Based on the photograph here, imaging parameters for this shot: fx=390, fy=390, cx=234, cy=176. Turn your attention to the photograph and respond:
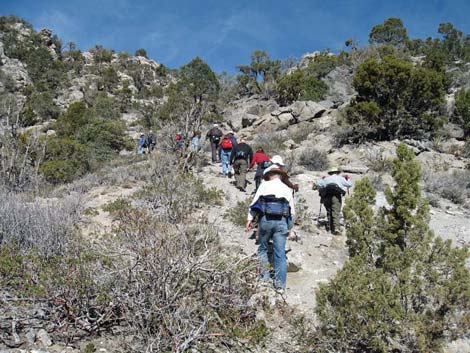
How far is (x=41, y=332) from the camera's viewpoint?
3359mm

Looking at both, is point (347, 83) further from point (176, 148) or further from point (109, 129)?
point (176, 148)

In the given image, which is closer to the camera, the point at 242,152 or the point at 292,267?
the point at 292,267

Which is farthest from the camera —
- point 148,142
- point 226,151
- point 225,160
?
point 148,142

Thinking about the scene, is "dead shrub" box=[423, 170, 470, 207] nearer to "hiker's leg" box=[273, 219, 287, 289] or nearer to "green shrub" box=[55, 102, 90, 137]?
"hiker's leg" box=[273, 219, 287, 289]

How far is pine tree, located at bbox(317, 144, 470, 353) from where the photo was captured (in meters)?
3.23

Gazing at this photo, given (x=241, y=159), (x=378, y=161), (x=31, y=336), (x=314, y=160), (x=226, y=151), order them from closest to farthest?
(x=31, y=336) < (x=241, y=159) < (x=226, y=151) < (x=378, y=161) < (x=314, y=160)

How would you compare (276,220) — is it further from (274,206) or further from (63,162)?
(63,162)

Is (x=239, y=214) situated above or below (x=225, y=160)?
below

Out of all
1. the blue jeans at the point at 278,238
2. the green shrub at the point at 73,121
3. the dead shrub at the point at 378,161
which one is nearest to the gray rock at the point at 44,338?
the blue jeans at the point at 278,238

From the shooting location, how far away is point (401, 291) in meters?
3.33

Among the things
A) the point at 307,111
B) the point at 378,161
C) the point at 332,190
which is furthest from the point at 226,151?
→ the point at 307,111

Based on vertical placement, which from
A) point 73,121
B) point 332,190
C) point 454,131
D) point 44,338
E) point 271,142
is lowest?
point 44,338

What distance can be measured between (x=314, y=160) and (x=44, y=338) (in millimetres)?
11205

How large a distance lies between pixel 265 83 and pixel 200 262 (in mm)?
28905
